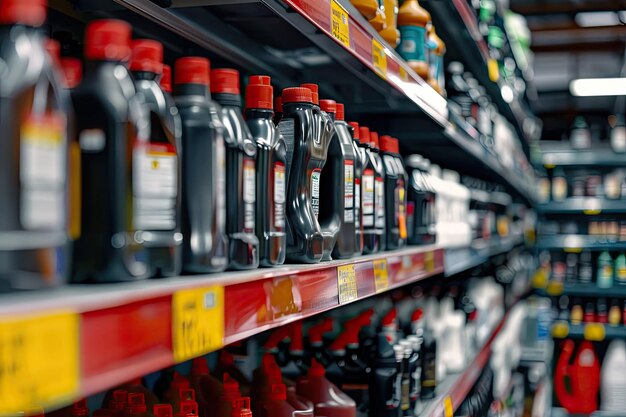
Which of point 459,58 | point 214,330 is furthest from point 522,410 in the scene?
point 214,330

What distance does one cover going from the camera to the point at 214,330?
0.80m

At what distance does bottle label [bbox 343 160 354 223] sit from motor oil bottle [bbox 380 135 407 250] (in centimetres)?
40

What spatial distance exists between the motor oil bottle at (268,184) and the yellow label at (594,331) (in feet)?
18.1

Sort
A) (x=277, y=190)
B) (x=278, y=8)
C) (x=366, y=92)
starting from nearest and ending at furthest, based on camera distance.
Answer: (x=277, y=190), (x=278, y=8), (x=366, y=92)

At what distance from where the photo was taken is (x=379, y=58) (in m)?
1.55

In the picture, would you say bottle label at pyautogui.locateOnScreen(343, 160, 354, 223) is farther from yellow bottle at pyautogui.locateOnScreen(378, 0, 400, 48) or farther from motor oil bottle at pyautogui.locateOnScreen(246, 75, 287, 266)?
yellow bottle at pyautogui.locateOnScreen(378, 0, 400, 48)

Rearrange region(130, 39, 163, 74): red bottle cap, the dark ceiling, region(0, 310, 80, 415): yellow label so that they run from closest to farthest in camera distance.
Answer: region(0, 310, 80, 415): yellow label, region(130, 39, 163, 74): red bottle cap, the dark ceiling

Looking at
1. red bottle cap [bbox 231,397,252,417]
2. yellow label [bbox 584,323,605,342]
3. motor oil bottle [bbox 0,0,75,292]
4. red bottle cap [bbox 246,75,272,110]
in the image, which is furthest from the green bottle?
motor oil bottle [bbox 0,0,75,292]

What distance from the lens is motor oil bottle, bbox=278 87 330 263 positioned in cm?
126

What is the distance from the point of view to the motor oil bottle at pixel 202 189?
0.90 m

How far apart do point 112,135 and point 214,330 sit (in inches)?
8.8

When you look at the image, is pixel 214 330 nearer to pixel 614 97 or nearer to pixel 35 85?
pixel 35 85

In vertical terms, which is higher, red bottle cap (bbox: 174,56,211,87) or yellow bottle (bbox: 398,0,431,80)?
yellow bottle (bbox: 398,0,431,80)

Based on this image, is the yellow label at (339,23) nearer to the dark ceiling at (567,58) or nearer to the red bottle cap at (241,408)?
the red bottle cap at (241,408)
